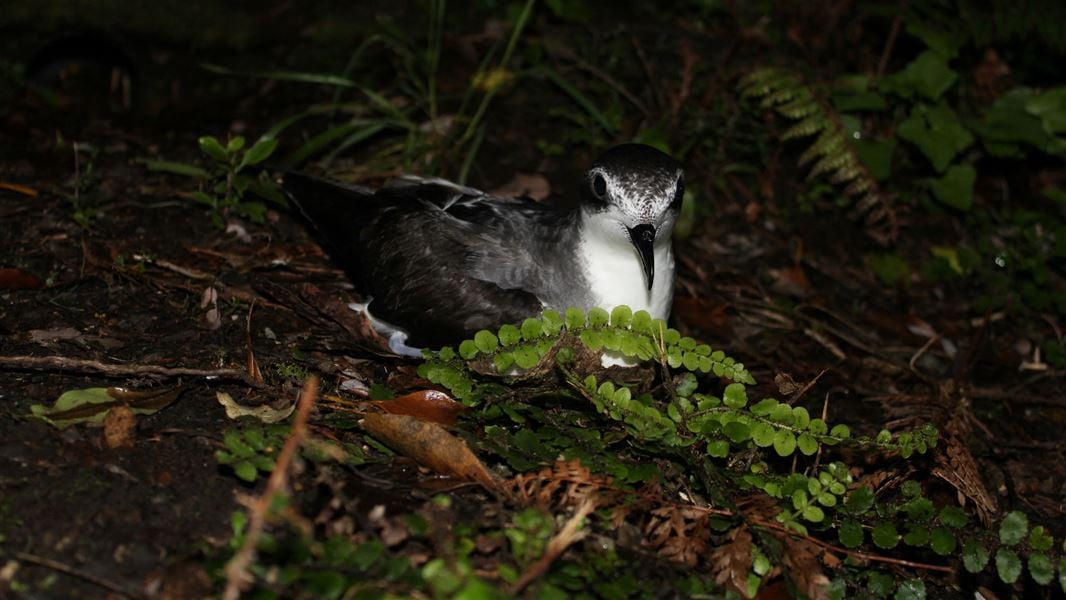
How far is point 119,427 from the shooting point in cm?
367

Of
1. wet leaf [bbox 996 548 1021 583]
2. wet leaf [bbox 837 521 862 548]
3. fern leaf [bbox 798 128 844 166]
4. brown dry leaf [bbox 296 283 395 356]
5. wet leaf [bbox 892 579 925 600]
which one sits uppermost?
fern leaf [bbox 798 128 844 166]

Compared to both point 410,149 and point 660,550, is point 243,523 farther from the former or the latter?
point 410,149

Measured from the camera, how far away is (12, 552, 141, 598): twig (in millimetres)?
2957

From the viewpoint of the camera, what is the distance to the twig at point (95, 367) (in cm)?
399

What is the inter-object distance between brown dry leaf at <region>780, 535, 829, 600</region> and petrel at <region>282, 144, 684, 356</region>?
1.32m

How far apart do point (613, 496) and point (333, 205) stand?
107 inches

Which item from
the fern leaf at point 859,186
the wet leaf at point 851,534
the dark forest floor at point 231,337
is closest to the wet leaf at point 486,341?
the dark forest floor at point 231,337

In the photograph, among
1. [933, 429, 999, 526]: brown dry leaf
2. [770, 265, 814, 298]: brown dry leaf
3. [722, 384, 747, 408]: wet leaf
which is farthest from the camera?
[770, 265, 814, 298]: brown dry leaf

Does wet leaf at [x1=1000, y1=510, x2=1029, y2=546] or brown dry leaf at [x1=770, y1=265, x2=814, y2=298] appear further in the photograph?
brown dry leaf at [x1=770, y1=265, x2=814, y2=298]

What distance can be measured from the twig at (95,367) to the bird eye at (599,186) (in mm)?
1690

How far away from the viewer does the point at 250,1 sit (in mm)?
7832

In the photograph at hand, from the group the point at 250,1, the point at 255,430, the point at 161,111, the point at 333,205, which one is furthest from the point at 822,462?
the point at 250,1

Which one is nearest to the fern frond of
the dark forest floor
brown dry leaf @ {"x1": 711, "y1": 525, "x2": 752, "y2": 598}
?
the dark forest floor

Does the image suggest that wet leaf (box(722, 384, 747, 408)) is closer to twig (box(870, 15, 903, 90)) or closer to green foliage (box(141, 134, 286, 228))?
green foliage (box(141, 134, 286, 228))
